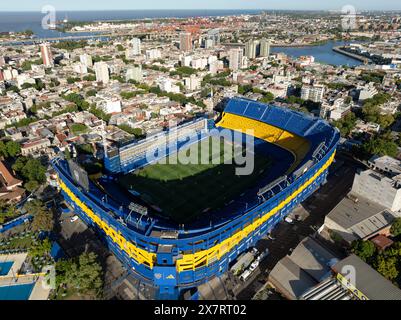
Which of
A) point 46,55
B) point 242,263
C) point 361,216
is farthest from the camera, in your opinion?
point 46,55

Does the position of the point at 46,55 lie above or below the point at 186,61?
above

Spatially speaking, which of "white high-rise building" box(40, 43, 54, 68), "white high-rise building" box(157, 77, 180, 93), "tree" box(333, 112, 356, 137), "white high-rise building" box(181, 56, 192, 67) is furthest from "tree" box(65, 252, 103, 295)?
"white high-rise building" box(40, 43, 54, 68)

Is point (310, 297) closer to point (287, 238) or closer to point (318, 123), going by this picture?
point (287, 238)

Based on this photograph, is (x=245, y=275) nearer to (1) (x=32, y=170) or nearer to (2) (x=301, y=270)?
(2) (x=301, y=270)

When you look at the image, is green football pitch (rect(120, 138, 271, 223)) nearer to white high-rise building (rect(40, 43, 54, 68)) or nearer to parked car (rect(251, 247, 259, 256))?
parked car (rect(251, 247, 259, 256))

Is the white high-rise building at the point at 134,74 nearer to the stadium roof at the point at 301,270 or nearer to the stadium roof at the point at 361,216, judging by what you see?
the stadium roof at the point at 361,216

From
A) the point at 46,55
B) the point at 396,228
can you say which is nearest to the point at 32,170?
the point at 396,228

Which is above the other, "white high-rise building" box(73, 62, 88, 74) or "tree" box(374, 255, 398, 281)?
"white high-rise building" box(73, 62, 88, 74)
